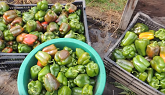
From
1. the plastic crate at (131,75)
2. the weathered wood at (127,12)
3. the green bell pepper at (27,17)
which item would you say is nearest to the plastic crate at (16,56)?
the green bell pepper at (27,17)

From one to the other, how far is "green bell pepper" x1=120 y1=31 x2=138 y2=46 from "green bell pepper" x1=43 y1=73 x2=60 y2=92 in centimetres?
160

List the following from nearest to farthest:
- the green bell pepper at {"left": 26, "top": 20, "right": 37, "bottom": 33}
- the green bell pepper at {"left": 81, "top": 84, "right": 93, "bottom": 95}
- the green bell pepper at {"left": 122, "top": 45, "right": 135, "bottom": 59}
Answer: the green bell pepper at {"left": 81, "top": 84, "right": 93, "bottom": 95} < the green bell pepper at {"left": 122, "top": 45, "right": 135, "bottom": 59} < the green bell pepper at {"left": 26, "top": 20, "right": 37, "bottom": 33}

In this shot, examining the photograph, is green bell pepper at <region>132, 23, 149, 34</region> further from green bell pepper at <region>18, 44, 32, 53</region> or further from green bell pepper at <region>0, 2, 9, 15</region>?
green bell pepper at <region>0, 2, 9, 15</region>

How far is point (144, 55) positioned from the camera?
296 centimetres

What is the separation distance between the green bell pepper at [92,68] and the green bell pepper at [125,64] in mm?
697

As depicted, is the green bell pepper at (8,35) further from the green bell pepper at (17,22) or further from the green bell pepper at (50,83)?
the green bell pepper at (50,83)

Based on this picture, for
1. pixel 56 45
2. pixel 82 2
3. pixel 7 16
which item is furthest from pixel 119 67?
pixel 7 16

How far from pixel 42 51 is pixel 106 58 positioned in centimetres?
118

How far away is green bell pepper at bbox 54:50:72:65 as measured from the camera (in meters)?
2.40

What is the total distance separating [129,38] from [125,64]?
0.54 m

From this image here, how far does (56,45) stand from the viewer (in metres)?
2.66

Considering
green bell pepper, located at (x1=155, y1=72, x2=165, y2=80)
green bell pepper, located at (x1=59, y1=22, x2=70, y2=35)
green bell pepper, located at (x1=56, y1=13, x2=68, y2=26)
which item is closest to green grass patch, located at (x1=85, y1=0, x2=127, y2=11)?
green bell pepper, located at (x1=56, y1=13, x2=68, y2=26)

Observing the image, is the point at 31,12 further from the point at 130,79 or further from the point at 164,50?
the point at 164,50

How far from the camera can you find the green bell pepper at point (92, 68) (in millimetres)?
2311
